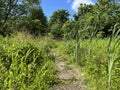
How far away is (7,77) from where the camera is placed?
4219 millimetres

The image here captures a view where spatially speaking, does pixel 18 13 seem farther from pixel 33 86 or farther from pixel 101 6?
pixel 33 86

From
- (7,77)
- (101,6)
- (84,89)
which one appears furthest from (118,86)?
(101,6)

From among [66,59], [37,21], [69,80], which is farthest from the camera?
[37,21]

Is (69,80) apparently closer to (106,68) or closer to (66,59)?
(106,68)

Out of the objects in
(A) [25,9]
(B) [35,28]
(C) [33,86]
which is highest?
(A) [25,9]

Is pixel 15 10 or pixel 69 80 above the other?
pixel 15 10

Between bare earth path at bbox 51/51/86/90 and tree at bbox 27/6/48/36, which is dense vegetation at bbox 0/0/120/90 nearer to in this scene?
bare earth path at bbox 51/51/86/90

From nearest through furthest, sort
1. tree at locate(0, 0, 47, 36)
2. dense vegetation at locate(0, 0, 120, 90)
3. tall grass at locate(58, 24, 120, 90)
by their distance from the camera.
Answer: dense vegetation at locate(0, 0, 120, 90) < tall grass at locate(58, 24, 120, 90) < tree at locate(0, 0, 47, 36)

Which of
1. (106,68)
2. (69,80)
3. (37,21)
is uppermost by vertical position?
(37,21)

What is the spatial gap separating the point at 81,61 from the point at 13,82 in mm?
5465

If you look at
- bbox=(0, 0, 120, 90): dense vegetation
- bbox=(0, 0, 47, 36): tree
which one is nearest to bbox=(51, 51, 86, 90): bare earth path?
bbox=(0, 0, 120, 90): dense vegetation

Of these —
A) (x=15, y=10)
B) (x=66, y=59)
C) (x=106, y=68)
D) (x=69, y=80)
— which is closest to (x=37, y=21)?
(x=15, y=10)

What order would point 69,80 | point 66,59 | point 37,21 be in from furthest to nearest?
1. point 37,21
2. point 66,59
3. point 69,80

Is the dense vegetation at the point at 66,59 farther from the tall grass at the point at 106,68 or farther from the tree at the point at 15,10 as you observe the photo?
the tree at the point at 15,10
